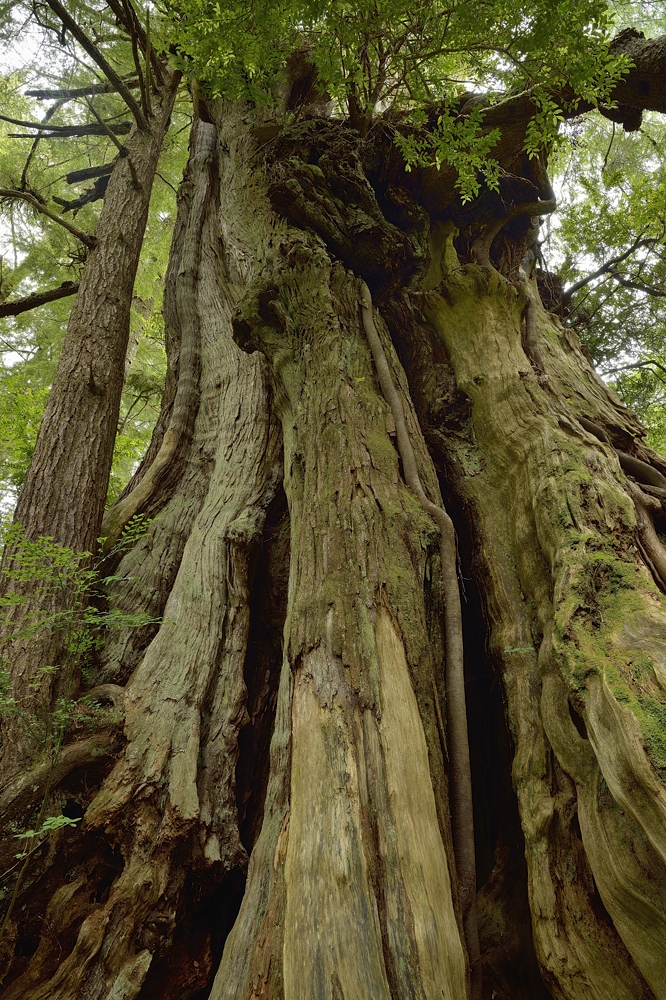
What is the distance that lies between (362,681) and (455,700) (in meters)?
0.52

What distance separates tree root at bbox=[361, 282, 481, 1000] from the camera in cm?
183

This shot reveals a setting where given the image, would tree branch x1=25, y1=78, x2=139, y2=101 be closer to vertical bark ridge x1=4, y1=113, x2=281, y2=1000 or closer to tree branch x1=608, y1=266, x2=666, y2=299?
vertical bark ridge x1=4, y1=113, x2=281, y2=1000

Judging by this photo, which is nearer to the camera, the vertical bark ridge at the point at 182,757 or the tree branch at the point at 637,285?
the vertical bark ridge at the point at 182,757

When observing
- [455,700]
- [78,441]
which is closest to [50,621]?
[78,441]

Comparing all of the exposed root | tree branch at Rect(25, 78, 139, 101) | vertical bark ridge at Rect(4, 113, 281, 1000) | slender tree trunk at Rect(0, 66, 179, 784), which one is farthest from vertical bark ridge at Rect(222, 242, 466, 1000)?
tree branch at Rect(25, 78, 139, 101)

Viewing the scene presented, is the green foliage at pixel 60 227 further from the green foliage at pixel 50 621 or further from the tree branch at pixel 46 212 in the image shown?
the green foliage at pixel 50 621

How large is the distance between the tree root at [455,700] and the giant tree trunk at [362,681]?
5 cm

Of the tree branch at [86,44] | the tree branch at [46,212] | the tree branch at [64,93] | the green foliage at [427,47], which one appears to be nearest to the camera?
the green foliage at [427,47]

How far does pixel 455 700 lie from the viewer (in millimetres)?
2221

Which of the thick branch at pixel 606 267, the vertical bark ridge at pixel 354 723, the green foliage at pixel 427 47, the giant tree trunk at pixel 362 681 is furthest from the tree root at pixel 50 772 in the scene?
the thick branch at pixel 606 267

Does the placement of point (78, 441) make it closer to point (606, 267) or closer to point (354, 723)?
point (354, 723)

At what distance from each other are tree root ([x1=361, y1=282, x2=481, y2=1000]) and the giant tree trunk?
2.0 inches

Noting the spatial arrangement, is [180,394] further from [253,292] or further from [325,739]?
[325,739]

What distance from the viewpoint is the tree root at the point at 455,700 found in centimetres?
183
